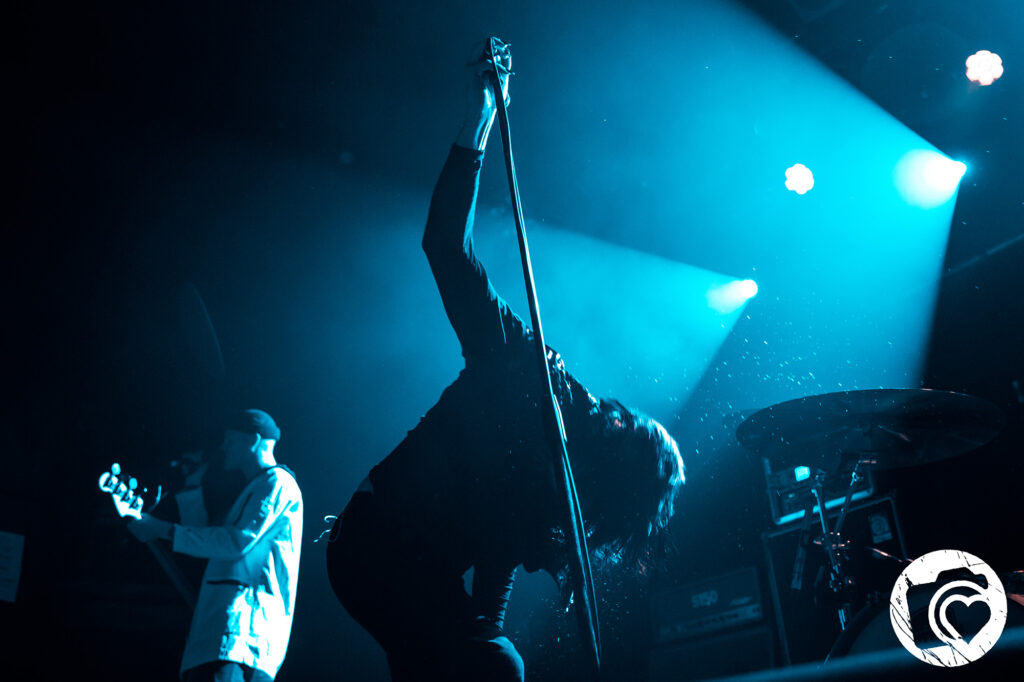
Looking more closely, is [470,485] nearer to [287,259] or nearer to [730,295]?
[287,259]

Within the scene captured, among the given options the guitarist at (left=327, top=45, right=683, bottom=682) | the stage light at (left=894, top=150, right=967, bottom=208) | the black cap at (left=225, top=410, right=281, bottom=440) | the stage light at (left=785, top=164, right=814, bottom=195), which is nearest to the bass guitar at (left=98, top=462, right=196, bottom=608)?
the black cap at (left=225, top=410, right=281, bottom=440)

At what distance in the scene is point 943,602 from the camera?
6.99ft

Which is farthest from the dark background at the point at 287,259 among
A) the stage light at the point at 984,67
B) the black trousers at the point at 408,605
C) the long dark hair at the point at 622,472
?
the black trousers at the point at 408,605

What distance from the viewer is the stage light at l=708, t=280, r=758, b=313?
14.3ft

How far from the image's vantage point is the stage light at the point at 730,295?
436 centimetres

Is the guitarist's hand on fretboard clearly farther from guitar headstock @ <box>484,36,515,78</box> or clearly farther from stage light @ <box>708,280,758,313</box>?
stage light @ <box>708,280,758,313</box>

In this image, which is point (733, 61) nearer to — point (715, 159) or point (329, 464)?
point (715, 159)

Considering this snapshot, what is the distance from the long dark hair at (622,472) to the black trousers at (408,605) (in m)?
0.35

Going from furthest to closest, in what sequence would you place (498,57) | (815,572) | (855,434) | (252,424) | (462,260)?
1. (815,572)
2. (252,424)
3. (855,434)
4. (498,57)
5. (462,260)

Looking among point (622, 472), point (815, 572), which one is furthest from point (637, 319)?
point (622, 472)

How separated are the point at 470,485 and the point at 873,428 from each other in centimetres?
174

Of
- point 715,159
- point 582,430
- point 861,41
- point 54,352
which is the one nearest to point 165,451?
point 54,352

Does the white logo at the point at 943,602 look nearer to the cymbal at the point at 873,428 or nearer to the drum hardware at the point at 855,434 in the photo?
the drum hardware at the point at 855,434

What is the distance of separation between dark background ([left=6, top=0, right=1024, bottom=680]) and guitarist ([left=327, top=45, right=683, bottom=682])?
1896mm
